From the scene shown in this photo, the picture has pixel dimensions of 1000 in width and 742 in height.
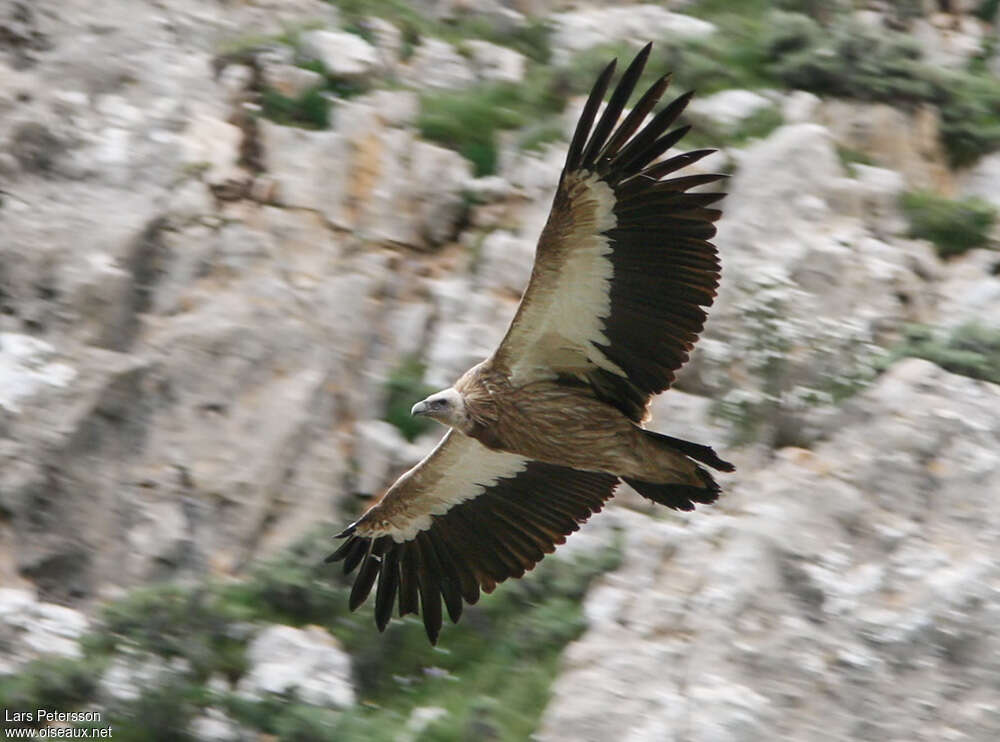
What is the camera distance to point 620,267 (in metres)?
7.46

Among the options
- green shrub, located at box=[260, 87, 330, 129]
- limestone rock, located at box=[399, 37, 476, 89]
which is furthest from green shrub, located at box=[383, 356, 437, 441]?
limestone rock, located at box=[399, 37, 476, 89]

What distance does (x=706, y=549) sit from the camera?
9508 mm

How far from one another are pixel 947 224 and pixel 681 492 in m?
4.64

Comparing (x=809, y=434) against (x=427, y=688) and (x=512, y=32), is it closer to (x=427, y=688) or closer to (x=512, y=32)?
(x=427, y=688)

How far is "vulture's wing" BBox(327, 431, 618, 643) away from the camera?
881 cm

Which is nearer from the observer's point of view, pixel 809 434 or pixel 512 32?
pixel 809 434

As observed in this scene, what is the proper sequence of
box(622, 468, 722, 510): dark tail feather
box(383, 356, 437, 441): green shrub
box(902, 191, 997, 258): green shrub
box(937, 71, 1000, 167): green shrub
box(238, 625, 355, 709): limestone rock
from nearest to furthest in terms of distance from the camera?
box(622, 468, 722, 510): dark tail feather < box(238, 625, 355, 709): limestone rock < box(383, 356, 437, 441): green shrub < box(902, 191, 997, 258): green shrub < box(937, 71, 1000, 167): green shrub

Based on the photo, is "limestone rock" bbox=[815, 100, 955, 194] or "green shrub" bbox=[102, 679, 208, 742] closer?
"green shrub" bbox=[102, 679, 208, 742]

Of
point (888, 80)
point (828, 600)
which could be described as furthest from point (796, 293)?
point (888, 80)

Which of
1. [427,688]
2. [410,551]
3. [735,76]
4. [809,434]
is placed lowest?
[427,688]

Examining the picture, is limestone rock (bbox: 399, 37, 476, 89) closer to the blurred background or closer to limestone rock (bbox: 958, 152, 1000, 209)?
the blurred background

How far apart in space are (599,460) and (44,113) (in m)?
6.10

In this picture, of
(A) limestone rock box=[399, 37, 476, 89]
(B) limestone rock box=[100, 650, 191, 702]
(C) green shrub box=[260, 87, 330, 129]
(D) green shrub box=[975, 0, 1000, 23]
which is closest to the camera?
(B) limestone rock box=[100, 650, 191, 702]

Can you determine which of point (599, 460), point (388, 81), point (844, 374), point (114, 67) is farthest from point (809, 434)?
point (114, 67)
